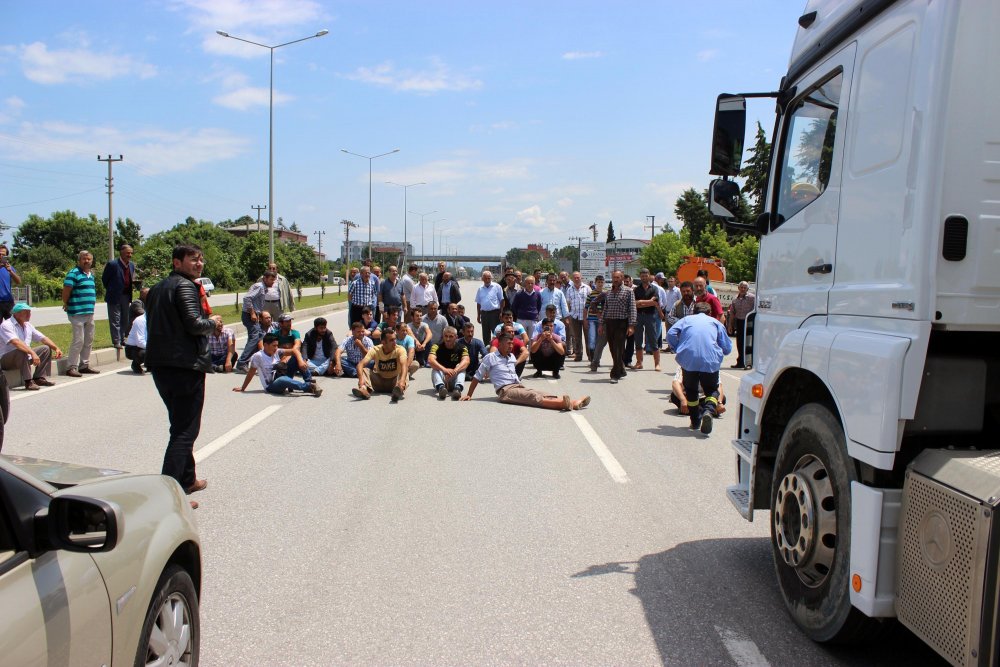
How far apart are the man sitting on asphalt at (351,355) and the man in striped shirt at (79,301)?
12.8 ft

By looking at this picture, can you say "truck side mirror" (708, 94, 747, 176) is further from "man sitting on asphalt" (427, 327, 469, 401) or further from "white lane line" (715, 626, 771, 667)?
"man sitting on asphalt" (427, 327, 469, 401)

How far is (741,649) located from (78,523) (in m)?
2.86

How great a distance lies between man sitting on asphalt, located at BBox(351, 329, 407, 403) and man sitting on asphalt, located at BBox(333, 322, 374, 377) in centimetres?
151

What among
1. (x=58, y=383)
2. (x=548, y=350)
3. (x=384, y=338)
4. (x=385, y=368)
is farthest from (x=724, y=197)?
(x=58, y=383)

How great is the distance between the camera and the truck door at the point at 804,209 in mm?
3922

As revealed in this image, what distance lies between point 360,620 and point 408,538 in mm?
1308

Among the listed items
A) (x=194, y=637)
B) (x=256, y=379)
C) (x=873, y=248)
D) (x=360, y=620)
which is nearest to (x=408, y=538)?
(x=360, y=620)

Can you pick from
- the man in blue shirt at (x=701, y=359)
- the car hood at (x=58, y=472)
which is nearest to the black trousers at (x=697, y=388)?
the man in blue shirt at (x=701, y=359)

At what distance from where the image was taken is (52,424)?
909 centimetres

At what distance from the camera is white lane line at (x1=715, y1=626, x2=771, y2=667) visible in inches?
141

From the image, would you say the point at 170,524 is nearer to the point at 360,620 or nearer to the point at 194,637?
the point at 194,637

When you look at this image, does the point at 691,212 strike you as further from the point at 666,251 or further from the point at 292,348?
the point at 292,348

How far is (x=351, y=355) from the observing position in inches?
552

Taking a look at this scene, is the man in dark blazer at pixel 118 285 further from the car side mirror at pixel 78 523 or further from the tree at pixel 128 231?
the tree at pixel 128 231
